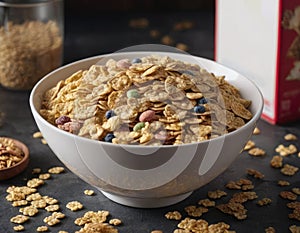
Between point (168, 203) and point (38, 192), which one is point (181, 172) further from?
point (38, 192)

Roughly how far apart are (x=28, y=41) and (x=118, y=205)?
0.51 metres

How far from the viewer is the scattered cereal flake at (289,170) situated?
1.26 meters

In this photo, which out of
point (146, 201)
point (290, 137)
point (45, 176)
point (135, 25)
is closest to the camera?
point (146, 201)

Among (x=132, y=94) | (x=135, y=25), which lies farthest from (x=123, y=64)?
(x=135, y=25)

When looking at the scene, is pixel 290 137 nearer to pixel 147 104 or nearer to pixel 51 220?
pixel 147 104

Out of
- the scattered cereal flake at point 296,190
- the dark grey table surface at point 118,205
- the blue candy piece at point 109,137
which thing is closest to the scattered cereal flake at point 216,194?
the dark grey table surface at point 118,205

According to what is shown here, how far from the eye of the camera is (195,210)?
1145 millimetres

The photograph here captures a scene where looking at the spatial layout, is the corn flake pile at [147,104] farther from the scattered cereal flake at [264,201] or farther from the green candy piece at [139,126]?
the scattered cereal flake at [264,201]

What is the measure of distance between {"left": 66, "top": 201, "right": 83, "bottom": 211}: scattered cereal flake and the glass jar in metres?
0.43

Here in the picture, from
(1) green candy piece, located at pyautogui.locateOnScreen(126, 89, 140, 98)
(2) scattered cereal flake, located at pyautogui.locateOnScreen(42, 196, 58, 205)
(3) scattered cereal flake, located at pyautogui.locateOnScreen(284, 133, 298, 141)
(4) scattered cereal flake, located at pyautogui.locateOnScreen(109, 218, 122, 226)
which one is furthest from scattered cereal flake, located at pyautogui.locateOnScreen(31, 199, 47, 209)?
(3) scattered cereal flake, located at pyautogui.locateOnScreen(284, 133, 298, 141)

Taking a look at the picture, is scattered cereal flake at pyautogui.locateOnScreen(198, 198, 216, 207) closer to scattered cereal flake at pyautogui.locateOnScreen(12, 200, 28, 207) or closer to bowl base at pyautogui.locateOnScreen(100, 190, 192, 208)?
bowl base at pyautogui.locateOnScreen(100, 190, 192, 208)

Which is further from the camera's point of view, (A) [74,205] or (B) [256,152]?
(B) [256,152]

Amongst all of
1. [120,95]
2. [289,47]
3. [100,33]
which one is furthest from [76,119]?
[100,33]

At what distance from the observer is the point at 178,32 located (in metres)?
1.78
